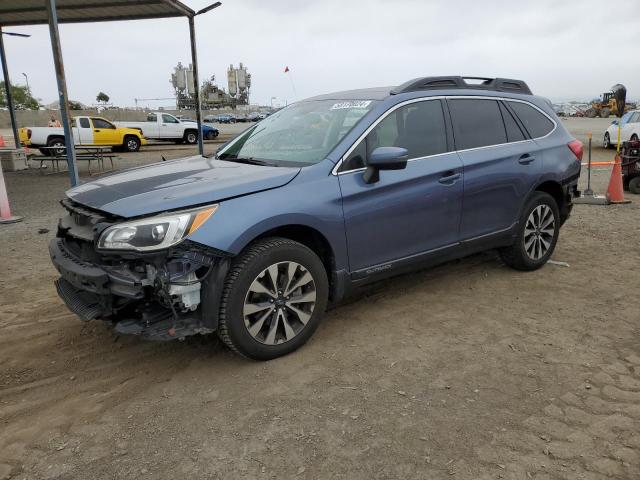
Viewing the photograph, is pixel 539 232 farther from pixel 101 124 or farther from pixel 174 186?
pixel 101 124

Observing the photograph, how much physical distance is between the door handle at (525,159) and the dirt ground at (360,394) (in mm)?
1211

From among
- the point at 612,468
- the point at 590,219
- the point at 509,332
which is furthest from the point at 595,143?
the point at 612,468

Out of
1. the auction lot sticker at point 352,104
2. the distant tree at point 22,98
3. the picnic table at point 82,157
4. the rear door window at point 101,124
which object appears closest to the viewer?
the auction lot sticker at point 352,104

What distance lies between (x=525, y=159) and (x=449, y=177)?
3.77 ft

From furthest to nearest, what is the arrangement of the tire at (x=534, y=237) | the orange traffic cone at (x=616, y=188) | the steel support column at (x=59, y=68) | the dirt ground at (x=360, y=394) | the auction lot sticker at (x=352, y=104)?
the orange traffic cone at (x=616, y=188) → the steel support column at (x=59, y=68) → the tire at (x=534, y=237) → the auction lot sticker at (x=352, y=104) → the dirt ground at (x=360, y=394)

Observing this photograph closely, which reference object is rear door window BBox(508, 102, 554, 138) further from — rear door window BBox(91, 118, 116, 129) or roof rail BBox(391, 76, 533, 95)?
rear door window BBox(91, 118, 116, 129)

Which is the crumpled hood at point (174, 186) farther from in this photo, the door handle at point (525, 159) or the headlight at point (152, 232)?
the door handle at point (525, 159)

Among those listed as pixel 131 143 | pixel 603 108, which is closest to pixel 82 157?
pixel 131 143

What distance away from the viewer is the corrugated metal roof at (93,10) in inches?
521

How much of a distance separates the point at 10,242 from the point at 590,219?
27.3 ft

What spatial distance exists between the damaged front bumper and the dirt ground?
419 mm

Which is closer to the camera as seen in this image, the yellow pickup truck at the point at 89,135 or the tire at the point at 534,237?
the tire at the point at 534,237

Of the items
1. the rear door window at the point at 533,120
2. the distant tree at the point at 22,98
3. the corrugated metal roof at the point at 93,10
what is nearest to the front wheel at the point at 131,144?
the corrugated metal roof at the point at 93,10

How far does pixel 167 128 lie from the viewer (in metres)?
26.0
